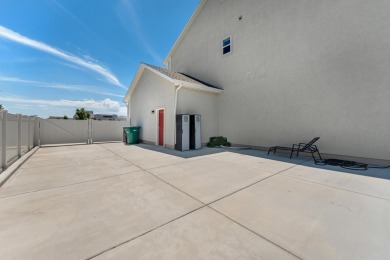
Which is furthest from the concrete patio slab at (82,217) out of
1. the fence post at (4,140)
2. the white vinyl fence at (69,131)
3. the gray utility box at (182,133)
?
the white vinyl fence at (69,131)

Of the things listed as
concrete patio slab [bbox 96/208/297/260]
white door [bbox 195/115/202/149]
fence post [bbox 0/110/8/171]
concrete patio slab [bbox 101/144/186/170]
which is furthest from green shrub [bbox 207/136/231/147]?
fence post [bbox 0/110/8/171]

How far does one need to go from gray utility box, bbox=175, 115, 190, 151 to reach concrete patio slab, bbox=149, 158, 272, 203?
2647mm

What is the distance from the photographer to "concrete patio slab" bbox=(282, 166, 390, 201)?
319cm

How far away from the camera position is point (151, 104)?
33.2 ft

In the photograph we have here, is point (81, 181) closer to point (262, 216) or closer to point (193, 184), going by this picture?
point (193, 184)

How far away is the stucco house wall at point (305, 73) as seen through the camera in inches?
201

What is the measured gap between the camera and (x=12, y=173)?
405 centimetres

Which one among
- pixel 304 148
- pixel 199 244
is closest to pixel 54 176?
pixel 199 244

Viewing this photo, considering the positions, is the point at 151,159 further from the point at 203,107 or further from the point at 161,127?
the point at 203,107

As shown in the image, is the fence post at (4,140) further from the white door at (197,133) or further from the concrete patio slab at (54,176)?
the white door at (197,133)

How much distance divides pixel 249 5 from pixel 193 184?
32.5 feet

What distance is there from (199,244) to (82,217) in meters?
1.73

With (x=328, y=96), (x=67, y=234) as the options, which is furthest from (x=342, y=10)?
(x=67, y=234)

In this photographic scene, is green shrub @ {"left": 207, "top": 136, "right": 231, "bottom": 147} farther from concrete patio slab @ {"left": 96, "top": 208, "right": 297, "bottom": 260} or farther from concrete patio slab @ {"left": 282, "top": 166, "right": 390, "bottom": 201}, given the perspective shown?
concrete patio slab @ {"left": 96, "top": 208, "right": 297, "bottom": 260}
